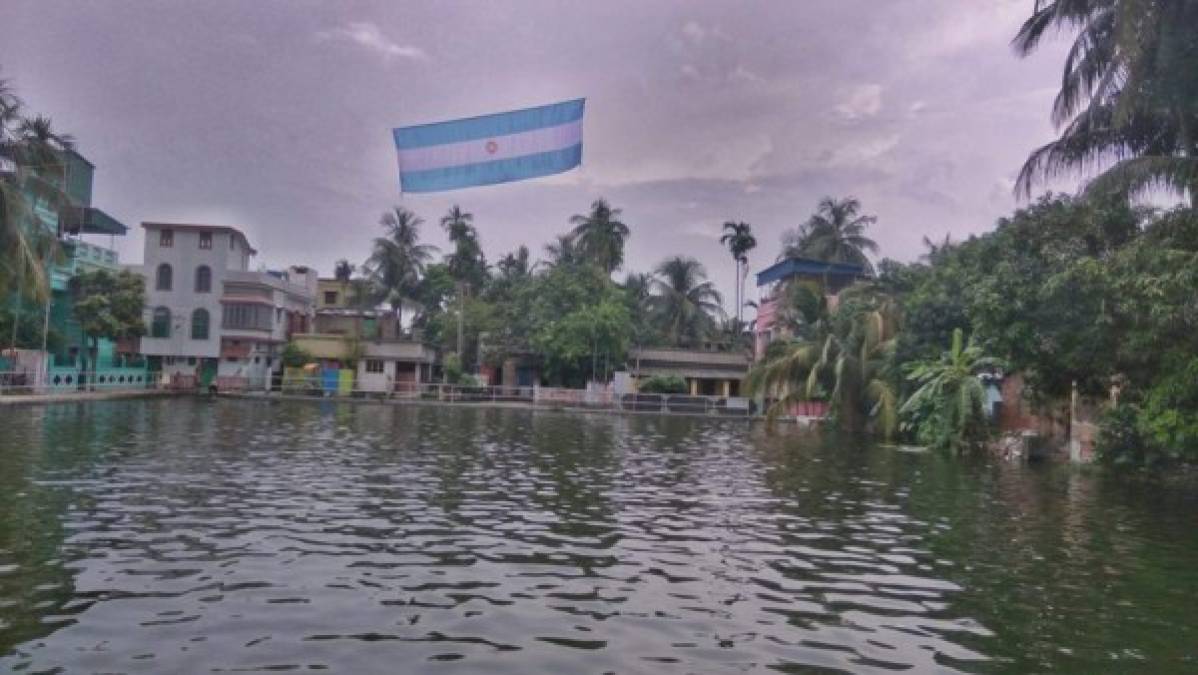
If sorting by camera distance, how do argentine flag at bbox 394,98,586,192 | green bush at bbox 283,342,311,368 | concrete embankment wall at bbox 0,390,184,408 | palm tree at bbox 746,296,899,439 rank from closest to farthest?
argentine flag at bbox 394,98,586,192 → concrete embankment wall at bbox 0,390,184,408 → palm tree at bbox 746,296,899,439 → green bush at bbox 283,342,311,368

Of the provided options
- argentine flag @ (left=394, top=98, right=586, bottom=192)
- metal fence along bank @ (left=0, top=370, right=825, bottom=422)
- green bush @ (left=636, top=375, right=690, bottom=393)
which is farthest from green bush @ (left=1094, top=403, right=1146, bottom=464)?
green bush @ (left=636, top=375, right=690, bottom=393)

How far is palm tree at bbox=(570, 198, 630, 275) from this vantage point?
6184cm

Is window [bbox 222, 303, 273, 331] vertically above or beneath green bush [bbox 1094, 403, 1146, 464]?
above

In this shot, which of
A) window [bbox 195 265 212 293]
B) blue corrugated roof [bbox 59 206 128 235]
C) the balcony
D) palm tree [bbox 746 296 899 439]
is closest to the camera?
palm tree [bbox 746 296 899 439]

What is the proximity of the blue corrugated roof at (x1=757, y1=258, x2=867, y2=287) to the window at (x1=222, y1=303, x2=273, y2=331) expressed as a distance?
3238 cm

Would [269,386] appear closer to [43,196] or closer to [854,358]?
[43,196]

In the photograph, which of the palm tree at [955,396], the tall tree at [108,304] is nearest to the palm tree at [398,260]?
the tall tree at [108,304]

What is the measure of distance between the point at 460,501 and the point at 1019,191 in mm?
16743

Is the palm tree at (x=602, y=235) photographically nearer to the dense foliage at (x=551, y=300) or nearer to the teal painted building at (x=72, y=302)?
the dense foliage at (x=551, y=300)

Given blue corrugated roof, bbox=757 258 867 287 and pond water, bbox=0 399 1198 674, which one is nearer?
pond water, bbox=0 399 1198 674

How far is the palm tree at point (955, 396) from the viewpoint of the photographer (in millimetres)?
26859

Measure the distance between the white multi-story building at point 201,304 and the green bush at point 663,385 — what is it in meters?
24.1

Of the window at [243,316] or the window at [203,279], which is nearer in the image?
the window at [243,316]

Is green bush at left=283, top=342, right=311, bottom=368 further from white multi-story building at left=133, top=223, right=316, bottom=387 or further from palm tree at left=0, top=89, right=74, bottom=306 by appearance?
palm tree at left=0, top=89, right=74, bottom=306
